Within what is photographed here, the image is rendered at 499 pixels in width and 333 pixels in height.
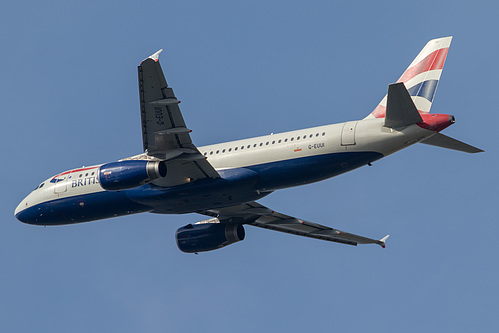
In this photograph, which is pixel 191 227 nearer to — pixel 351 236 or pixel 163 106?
pixel 351 236

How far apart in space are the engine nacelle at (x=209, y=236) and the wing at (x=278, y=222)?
1.44 feet

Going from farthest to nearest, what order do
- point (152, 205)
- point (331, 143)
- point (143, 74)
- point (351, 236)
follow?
point (351, 236) → point (152, 205) → point (331, 143) → point (143, 74)

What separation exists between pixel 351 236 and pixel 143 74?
16.7 metres

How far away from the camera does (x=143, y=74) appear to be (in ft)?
126

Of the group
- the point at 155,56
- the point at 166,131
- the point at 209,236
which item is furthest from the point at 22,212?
the point at 155,56

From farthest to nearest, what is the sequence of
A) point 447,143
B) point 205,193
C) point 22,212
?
point 22,212, point 205,193, point 447,143

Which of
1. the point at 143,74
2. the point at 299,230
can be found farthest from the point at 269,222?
the point at 143,74

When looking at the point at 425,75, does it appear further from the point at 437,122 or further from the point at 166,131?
the point at 166,131

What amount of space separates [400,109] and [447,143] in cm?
292

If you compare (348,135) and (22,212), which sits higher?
(22,212)

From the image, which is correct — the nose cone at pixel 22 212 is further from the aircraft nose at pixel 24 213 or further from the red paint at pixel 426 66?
the red paint at pixel 426 66

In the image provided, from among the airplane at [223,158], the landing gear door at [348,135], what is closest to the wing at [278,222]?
Answer: the airplane at [223,158]

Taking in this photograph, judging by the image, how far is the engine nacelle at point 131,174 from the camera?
136 ft

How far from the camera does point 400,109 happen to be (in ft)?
130
